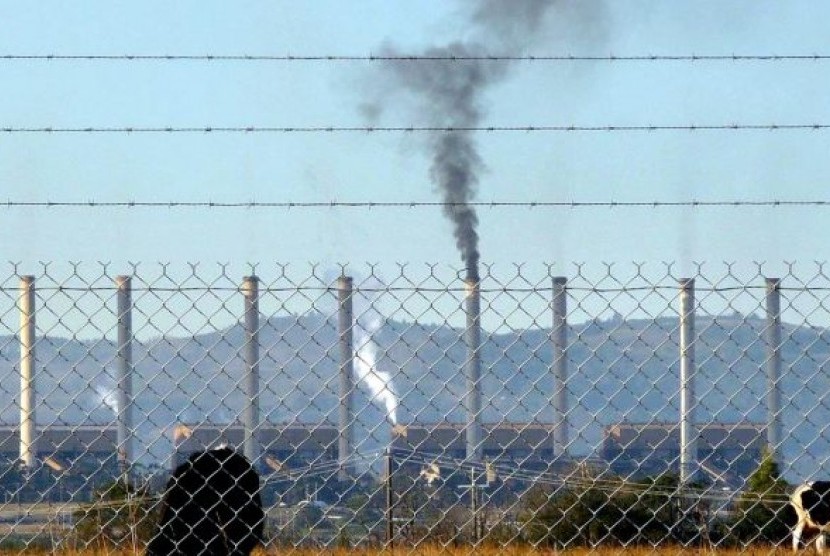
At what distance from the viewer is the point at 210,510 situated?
6.36 metres

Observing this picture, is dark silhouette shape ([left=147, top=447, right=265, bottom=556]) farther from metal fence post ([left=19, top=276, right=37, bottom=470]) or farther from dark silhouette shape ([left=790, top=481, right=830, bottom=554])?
dark silhouette shape ([left=790, top=481, right=830, bottom=554])

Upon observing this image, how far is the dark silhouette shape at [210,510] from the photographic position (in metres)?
6.27

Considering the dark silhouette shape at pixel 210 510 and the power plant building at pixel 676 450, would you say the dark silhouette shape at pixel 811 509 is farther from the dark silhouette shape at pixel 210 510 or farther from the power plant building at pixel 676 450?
the dark silhouette shape at pixel 210 510

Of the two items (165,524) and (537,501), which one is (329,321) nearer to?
(165,524)

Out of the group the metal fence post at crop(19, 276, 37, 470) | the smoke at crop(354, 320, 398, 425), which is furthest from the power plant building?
the metal fence post at crop(19, 276, 37, 470)

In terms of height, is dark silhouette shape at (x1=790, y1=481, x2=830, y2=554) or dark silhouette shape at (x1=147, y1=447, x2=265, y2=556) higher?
dark silhouette shape at (x1=147, y1=447, x2=265, y2=556)

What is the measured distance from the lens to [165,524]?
20.3 feet

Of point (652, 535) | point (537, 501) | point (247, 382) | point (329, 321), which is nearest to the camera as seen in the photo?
point (329, 321)

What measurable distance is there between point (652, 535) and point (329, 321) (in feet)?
16.0

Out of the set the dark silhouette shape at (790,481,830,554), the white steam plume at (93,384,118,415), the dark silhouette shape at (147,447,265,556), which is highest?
the white steam plume at (93,384,118,415)

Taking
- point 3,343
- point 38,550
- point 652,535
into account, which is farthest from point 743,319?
point 652,535

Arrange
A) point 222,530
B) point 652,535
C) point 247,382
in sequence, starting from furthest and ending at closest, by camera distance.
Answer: point 652,535
point 247,382
point 222,530

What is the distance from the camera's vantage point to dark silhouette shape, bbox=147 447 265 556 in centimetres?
627

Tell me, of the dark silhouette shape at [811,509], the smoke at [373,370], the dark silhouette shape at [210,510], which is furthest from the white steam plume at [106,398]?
the dark silhouette shape at [811,509]
